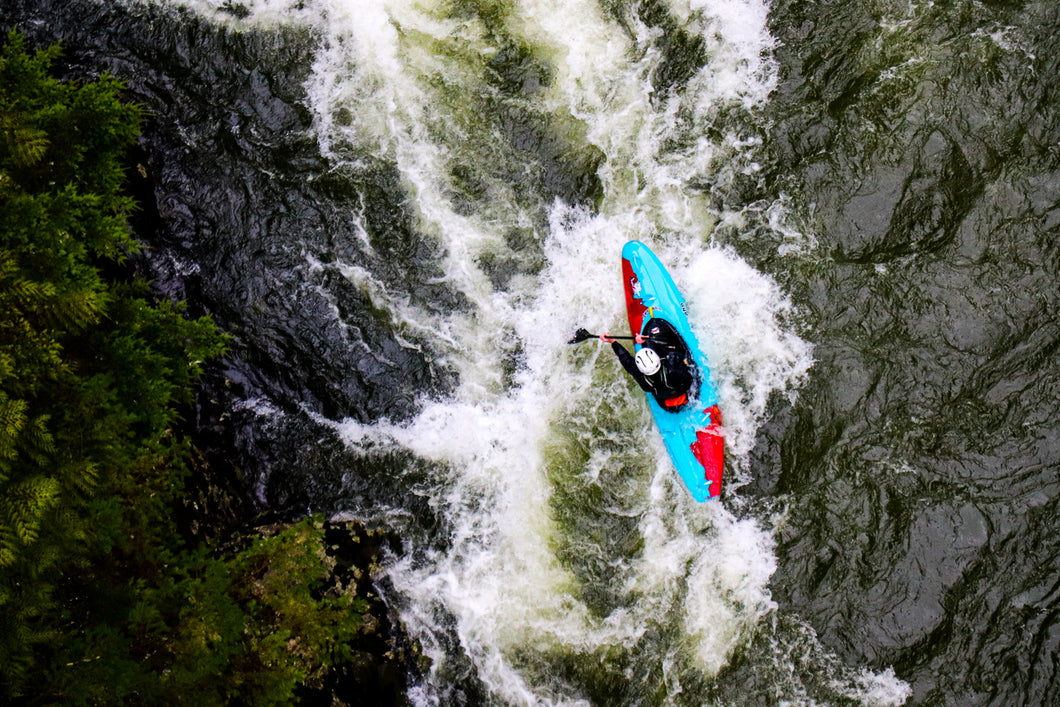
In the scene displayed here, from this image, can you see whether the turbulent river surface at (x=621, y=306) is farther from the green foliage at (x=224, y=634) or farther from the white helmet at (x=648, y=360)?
the green foliage at (x=224, y=634)

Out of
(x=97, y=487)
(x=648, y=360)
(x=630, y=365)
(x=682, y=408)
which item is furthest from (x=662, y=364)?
(x=97, y=487)

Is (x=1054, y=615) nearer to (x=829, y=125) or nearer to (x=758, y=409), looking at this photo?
(x=758, y=409)

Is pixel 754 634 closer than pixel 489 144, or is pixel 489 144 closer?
pixel 754 634

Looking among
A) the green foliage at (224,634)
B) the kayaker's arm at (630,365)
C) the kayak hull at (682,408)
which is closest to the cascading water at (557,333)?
the kayak hull at (682,408)

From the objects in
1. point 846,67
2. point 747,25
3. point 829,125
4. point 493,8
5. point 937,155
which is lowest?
point 937,155

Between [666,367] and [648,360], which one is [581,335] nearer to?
[648,360]

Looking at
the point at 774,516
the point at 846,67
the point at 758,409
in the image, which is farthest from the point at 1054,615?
the point at 846,67
